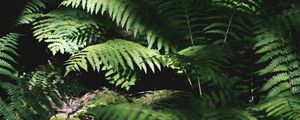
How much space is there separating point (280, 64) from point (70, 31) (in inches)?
52.3

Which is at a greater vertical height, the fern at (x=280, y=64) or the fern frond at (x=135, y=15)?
the fern frond at (x=135, y=15)

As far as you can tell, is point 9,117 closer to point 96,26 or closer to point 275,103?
point 96,26

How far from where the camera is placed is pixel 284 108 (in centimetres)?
195

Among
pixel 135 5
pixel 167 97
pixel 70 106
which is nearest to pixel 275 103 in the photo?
pixel 167 97

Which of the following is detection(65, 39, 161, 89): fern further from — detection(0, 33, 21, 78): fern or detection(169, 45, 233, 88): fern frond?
detection(0, 33, 21, 78): fern

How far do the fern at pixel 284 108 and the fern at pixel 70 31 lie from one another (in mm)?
1235

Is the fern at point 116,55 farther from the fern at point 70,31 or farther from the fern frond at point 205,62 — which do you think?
the fern at point 70,31

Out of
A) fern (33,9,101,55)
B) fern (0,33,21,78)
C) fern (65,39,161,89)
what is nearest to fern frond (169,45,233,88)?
fern (65,39,161,89)

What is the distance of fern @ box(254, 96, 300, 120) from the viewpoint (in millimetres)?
1880

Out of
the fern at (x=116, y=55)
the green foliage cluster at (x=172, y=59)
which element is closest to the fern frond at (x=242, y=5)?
the green foliage cluster at (x=172, y=59)

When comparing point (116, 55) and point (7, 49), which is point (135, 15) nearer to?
point (116, 55)

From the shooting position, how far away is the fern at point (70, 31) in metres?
2.75

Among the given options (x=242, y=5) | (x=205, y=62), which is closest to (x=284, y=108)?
(x=205, y=62)

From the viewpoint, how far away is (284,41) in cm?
243
